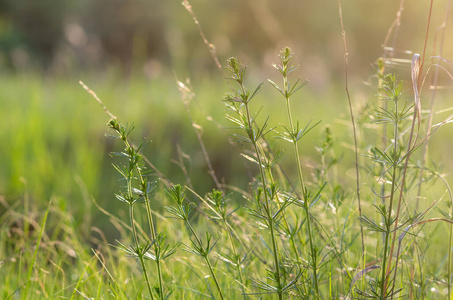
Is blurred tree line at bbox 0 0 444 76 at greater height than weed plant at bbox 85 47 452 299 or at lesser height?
greater

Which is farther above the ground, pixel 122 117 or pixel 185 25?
pixel 185 25

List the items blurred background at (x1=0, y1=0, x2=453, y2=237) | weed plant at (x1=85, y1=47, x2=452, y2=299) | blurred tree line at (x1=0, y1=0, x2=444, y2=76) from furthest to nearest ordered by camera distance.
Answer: blurred tree line at (x1=0, y1=0, x2=444, y2=76), blurred background at (x1=0, y1=0, x2=453, y2=237), weed plant at (x1=85, y1=47, x2=452, y2=299)

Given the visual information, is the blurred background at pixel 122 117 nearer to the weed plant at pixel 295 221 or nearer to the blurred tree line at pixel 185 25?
the weed plant at pixel 295 221

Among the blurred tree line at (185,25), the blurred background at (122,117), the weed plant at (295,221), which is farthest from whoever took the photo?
the blurred tree line at (185,25)

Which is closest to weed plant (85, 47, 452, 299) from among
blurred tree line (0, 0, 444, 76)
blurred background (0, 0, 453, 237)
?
blurred background (0, 0, 453, 237)

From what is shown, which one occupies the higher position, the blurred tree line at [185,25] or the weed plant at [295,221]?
the blurred tree line at [185,25]

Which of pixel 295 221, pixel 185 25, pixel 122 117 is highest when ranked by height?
pixel 185 25

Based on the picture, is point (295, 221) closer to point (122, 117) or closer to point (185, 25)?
point (122, 117)

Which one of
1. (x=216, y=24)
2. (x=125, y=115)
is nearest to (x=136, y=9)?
(x=216, y=24)

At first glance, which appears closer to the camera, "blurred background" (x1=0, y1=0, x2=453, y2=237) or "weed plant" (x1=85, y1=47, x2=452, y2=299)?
"weed plant" (x1=85, y1=47, x2=452, y2=299)

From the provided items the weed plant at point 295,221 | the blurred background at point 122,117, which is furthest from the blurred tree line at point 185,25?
the weed plant at point 295,221

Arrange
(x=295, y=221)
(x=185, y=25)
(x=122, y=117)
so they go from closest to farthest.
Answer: (x=295, y=221) < (x=122, y=117) < (x=185, y=25)

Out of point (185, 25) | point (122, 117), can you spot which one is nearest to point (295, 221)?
point (122, 117)

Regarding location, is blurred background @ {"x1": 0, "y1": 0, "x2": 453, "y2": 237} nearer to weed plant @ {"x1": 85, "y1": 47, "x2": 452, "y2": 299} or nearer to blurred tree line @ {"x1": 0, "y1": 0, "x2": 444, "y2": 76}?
weed plant @ {"x1": 85, "y1": 47, "x2": 452, "y2": 299}
